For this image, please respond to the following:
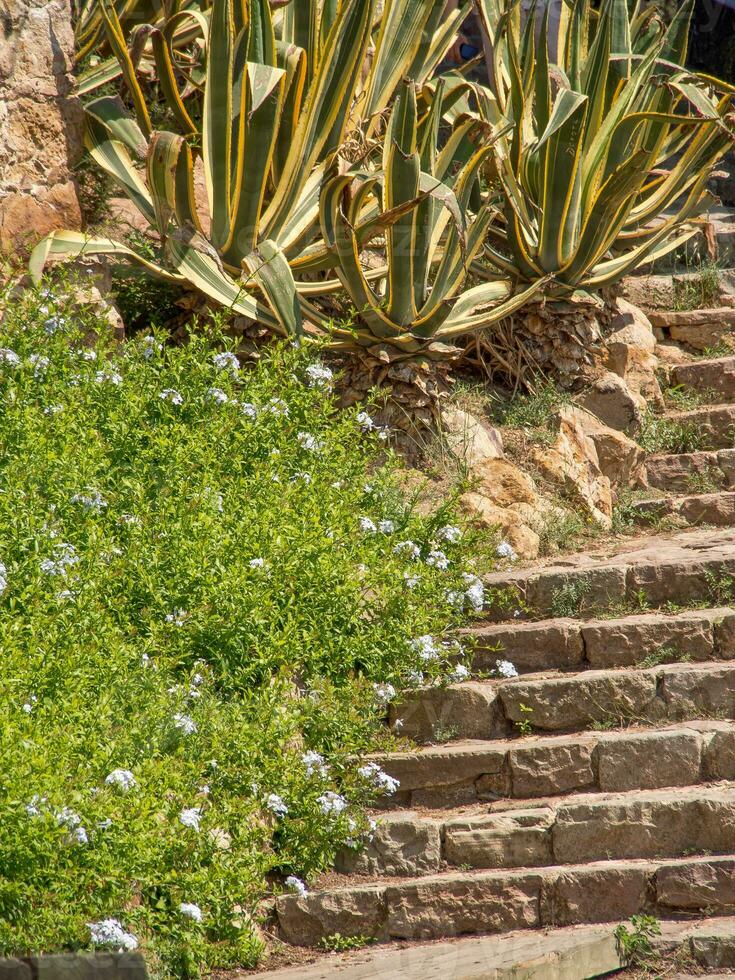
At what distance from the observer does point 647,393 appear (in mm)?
6793

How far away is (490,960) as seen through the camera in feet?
10.8

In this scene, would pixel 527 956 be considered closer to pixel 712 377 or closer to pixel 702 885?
pixel 702 885

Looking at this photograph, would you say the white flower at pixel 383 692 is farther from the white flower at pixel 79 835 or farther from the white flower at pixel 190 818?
the white flower at pixel 79 835

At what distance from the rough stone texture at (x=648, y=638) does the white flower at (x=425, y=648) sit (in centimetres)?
68

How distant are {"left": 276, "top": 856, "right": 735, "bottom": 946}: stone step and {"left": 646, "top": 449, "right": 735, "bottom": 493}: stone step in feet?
9.64

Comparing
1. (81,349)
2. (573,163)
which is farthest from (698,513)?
(81,349)

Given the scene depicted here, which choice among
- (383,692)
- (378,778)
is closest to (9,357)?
(383,692)

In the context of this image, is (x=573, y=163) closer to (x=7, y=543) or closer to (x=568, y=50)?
(x=568, y=50)

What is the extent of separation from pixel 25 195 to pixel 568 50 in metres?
3.44

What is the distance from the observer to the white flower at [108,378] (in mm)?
4559

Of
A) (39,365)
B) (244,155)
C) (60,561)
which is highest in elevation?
(244,155)

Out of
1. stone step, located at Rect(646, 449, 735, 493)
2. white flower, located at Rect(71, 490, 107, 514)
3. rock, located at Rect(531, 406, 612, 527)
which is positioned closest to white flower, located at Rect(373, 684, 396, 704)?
white flower, located at Rect(71, 490, 107, 514)

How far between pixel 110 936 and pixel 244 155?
3.66 m

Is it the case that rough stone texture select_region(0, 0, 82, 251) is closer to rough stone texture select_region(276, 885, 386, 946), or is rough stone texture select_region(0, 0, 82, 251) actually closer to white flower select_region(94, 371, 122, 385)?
white flower select_region(94, 371, 122, 385)
